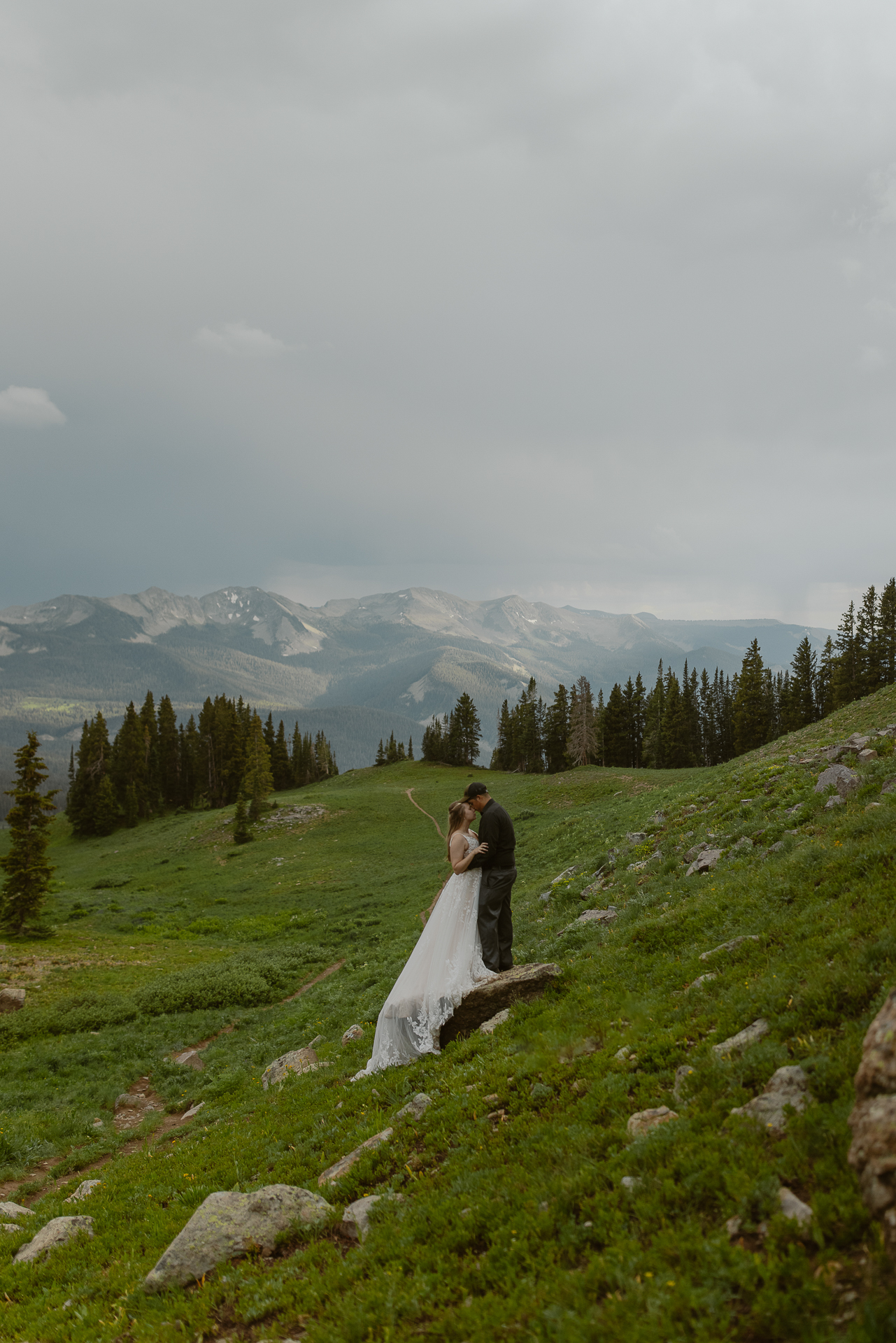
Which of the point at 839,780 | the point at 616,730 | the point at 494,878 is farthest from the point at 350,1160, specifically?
the point at 616,730

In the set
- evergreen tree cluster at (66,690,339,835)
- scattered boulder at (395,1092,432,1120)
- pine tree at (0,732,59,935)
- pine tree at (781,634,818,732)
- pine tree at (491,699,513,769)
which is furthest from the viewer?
pine tree at (491,699,513,769)

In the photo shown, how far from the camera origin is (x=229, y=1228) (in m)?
7.32

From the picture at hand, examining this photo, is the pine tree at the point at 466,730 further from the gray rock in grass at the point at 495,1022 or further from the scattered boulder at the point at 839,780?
the gray rock in grass at the point at 495,1022

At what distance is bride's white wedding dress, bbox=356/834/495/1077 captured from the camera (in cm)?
1150

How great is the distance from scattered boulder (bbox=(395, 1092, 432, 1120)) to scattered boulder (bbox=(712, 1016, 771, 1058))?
4433 millimetres

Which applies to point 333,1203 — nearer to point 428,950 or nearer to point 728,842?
point 428,950

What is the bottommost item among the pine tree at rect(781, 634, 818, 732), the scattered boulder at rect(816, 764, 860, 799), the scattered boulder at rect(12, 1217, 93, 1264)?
the scattered boulder at rect(12, 1217, 93, 1264)

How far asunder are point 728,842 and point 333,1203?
1332 cm

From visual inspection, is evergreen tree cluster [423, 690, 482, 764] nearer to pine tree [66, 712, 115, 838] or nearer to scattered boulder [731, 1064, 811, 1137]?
pine tree [66, 712, 115, 838]

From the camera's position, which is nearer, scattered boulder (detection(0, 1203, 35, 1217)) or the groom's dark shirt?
scattered boulder (detection(0, 1203, 35, 1217))

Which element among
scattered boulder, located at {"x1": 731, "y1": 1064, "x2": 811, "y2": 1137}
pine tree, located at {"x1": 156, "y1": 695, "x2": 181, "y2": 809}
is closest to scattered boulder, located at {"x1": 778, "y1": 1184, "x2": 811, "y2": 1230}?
scattered boulder, located at {"x1": 731, "y1": 1064, "x2": 811, "y2": 1137}

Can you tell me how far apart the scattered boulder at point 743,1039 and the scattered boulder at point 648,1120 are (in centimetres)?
95

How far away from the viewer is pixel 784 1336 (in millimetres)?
3934

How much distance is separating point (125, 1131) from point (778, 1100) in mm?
14760
